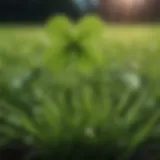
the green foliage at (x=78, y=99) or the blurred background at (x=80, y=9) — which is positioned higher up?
the blurred background at (x=80, y=9)

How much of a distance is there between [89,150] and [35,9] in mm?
244

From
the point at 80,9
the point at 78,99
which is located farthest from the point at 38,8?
the point at 78,99

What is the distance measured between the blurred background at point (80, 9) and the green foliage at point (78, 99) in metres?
0.04

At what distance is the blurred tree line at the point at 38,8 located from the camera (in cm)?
61

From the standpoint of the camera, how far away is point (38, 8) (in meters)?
0.61

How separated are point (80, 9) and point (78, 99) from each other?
157 mm

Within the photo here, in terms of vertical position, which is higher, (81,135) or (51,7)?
(51,7)

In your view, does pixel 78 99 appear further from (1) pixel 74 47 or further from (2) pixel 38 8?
(2) pixel 38 8

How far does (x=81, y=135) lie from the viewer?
52 cm

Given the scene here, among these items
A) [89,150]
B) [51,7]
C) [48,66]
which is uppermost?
[51,7]

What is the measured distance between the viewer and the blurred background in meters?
0.60

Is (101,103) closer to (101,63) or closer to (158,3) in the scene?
(101,63)

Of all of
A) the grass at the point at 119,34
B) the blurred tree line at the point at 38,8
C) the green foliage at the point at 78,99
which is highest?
the blurred tree line at the point at 38,8

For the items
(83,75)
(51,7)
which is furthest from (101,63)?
(51,7)
